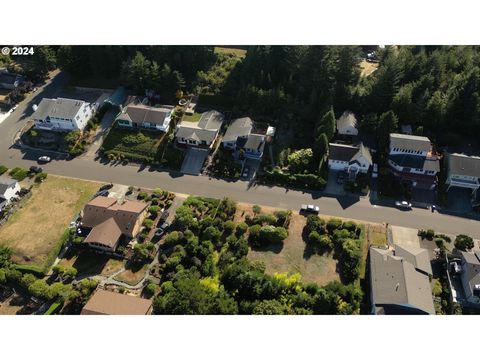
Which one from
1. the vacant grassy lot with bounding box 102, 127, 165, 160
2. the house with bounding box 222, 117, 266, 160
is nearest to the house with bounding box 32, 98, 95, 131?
the vacant grassy lot with bounding box 102, 127, 165, 160

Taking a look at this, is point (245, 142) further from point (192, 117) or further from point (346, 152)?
point (346, 152)

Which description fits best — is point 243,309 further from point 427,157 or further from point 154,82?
point 154,82

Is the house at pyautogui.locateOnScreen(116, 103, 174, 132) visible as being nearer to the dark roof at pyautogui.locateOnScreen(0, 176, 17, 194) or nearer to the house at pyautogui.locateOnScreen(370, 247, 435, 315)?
the dark roof at pyautogui.locateOnScreen(0, 176, 17, 194)

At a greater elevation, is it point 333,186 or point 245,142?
point 245,142

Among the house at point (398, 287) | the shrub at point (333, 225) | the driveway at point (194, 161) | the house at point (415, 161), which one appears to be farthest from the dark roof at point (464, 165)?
the driveway at point (194, 161)

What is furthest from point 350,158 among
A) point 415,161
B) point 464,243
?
point 464,243

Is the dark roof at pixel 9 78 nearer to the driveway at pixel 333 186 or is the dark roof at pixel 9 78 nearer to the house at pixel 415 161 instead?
the driveway at pixel 333 186
